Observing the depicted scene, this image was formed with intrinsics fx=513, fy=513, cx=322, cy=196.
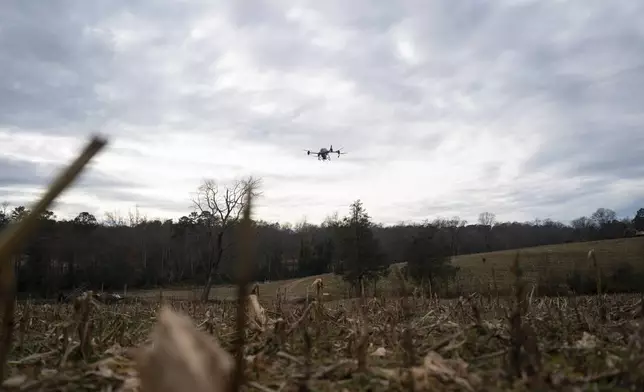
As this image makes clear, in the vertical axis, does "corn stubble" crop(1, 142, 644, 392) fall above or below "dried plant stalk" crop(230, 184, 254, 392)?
below

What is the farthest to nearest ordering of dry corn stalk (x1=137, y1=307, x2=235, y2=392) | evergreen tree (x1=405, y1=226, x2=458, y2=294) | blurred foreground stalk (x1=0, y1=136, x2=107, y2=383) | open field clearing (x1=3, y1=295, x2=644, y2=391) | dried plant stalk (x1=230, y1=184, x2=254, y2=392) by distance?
1. evergreen tree (x1=405, y1=226, x2=458, y2=294)
2. open field clearing (x1=3, y1=295, x2=644, y2=391)
3. dry corn stalk (x1=137, y1=307, x2=235, y2=392)
4. blurred foreground stalk (x1=0, y1=136, x2=107, y2=383)
5. dried plant stalk (x1=230, y1=184, x2=254, y2=392)

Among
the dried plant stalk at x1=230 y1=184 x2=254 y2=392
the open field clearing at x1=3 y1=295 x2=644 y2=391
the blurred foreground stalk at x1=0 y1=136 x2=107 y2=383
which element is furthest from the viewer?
the open field clearing at x1=3 y1=295 x2=644 y2=391

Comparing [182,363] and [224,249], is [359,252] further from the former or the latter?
[182,363]

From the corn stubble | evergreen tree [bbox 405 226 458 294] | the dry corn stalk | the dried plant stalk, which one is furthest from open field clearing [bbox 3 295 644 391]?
evergreen tree [bbox 405 226 458 294]

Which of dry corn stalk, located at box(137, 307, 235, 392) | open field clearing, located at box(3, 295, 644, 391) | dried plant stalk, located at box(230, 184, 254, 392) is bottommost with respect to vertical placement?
open field clearing, located at box(3, 295, 644, 391)

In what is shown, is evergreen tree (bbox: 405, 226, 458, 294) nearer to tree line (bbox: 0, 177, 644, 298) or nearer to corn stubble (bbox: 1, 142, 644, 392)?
tree line (bbox: 0, 177, 644, 298)

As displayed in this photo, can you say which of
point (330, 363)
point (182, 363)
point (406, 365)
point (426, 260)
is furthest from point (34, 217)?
point (426, 260)

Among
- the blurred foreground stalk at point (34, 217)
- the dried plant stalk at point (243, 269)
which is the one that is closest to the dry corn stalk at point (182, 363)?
the dried plant stalk at point (243, 269)

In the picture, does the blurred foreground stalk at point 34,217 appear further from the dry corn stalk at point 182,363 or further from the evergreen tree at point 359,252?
the evergreen tree at point 359,252

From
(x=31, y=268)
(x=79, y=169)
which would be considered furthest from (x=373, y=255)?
(x=79, y=169)
